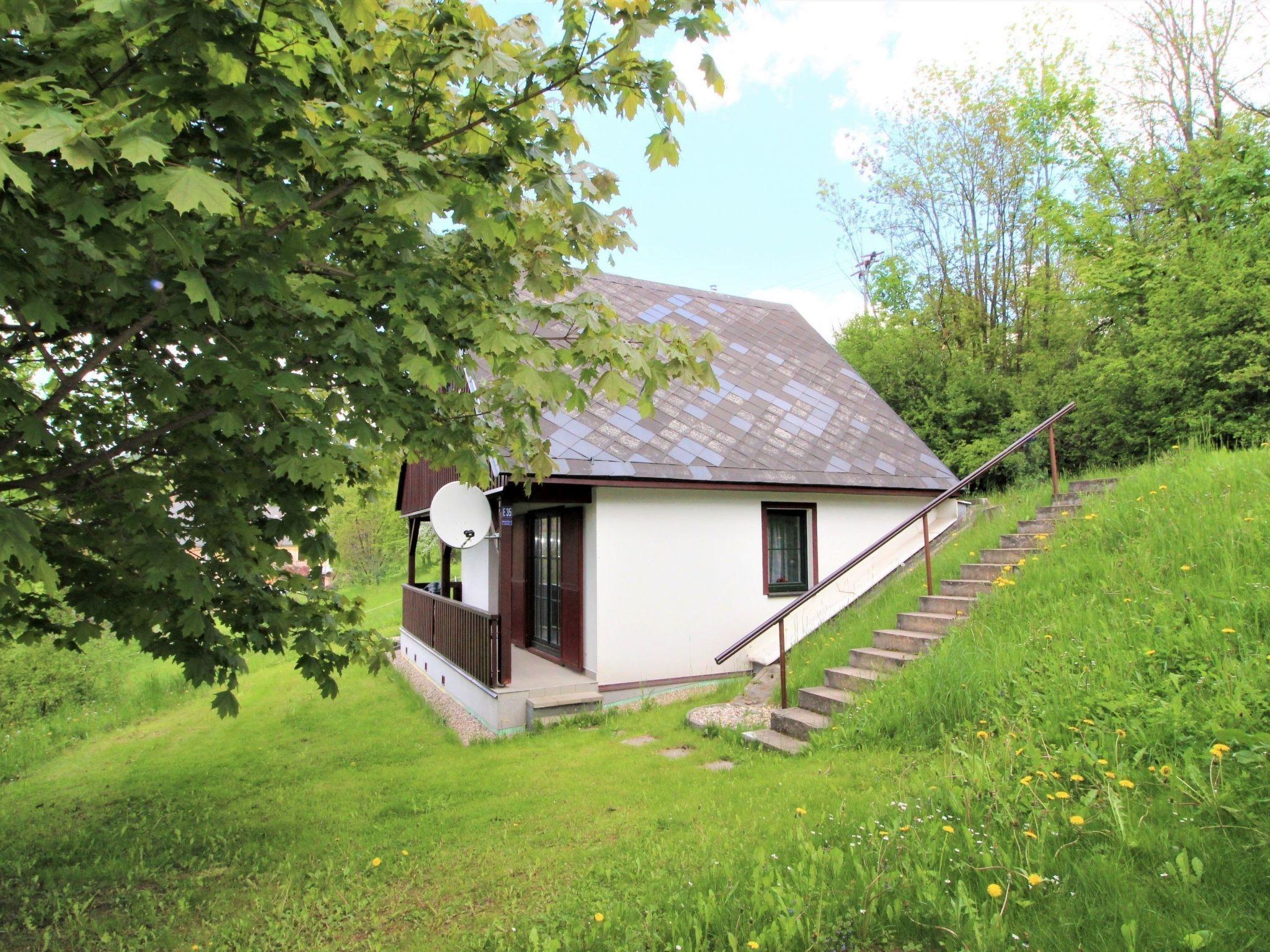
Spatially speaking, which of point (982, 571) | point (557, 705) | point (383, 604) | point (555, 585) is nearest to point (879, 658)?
point (982, 571)

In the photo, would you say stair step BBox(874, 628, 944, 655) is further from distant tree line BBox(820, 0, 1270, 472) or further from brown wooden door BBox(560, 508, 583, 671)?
distant tree line BBox(820, 0, 1270, 472)

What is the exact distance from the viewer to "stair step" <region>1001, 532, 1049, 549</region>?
281 inches

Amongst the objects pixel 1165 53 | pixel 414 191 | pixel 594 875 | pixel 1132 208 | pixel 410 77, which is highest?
pixel 1165 53

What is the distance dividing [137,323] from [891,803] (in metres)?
3.97

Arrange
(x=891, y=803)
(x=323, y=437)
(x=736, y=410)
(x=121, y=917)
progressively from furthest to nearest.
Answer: (x=736, y=410), (x=121, y=917), (x=891, y=803), (x=323, y=437)

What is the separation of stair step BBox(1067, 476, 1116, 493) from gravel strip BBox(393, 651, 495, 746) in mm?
7017

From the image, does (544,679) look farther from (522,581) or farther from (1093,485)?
(1093,485)

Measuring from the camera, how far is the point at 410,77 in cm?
298

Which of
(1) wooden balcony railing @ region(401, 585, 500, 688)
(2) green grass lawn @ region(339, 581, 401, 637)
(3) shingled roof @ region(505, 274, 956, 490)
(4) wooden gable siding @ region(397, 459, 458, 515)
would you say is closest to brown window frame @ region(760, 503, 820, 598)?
(3) shingled roof @ region(505, 274, 956, 490)

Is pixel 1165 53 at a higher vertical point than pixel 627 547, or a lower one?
higher

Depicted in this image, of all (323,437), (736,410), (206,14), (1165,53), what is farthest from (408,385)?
(1165,53)

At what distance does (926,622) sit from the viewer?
22.1ft

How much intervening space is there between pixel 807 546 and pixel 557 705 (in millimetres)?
4202

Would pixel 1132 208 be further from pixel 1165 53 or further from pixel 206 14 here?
pixel 206 14
